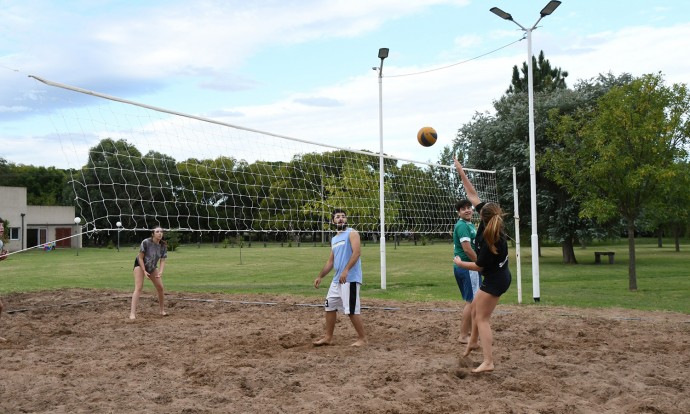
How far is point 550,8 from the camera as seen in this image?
10344mm

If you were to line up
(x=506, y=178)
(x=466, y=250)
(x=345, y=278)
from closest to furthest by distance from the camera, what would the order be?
1. (x=466, y=250)
2. (x=345, y=278)
3. (x=506, y=178)

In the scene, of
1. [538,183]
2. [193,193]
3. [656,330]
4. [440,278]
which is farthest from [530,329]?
[538,183]

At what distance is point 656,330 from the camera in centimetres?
777

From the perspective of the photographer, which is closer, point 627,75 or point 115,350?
point 115,350

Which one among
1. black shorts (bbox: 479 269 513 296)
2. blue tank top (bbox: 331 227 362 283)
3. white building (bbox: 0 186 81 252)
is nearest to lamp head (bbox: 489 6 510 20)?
blue tank top (bbox: 331 227 362 283)

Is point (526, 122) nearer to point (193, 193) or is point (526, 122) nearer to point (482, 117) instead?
point (482, 117)

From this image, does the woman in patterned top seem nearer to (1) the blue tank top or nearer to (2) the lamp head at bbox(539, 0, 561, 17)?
(1) the blue tank top

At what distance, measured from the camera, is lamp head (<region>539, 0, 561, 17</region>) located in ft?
33.3

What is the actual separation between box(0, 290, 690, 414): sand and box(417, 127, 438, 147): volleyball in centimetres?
298

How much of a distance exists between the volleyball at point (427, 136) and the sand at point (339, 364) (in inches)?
117

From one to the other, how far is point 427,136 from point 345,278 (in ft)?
16.4

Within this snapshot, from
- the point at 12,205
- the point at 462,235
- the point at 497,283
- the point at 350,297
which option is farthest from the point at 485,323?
the point at 12,205

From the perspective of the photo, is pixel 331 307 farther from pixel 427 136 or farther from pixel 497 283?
pixel 427 136

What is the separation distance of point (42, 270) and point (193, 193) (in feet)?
46.8
